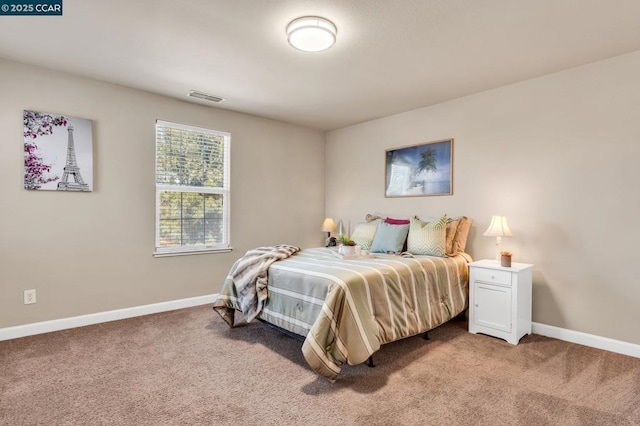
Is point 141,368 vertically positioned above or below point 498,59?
below

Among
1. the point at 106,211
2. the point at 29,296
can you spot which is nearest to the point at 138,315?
the point at 29,296

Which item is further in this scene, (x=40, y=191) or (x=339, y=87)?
(x=339, y=87)

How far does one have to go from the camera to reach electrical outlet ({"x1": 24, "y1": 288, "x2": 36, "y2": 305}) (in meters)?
3.05

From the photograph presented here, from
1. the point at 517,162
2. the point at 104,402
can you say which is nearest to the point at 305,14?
the point at 517,162

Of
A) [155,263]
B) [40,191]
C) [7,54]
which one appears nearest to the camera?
[7,54]

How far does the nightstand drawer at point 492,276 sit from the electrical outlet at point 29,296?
4164 millimetres

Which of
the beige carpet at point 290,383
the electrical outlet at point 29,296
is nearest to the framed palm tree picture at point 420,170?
the beige carpet at point 290,383

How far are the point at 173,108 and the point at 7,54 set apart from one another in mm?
1438

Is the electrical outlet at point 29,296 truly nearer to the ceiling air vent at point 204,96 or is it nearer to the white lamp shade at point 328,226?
the ceiling air vent at point 204,96

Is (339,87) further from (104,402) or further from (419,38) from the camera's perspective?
(104,402)

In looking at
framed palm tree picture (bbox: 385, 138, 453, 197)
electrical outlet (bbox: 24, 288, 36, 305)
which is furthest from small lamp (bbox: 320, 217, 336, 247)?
electrical outlet (bbox: 24, 288, 36, 305)

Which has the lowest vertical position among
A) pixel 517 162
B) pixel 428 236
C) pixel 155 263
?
pixel 155 263

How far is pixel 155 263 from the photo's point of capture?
149 inches

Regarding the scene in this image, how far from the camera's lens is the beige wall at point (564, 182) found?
2.77 m
